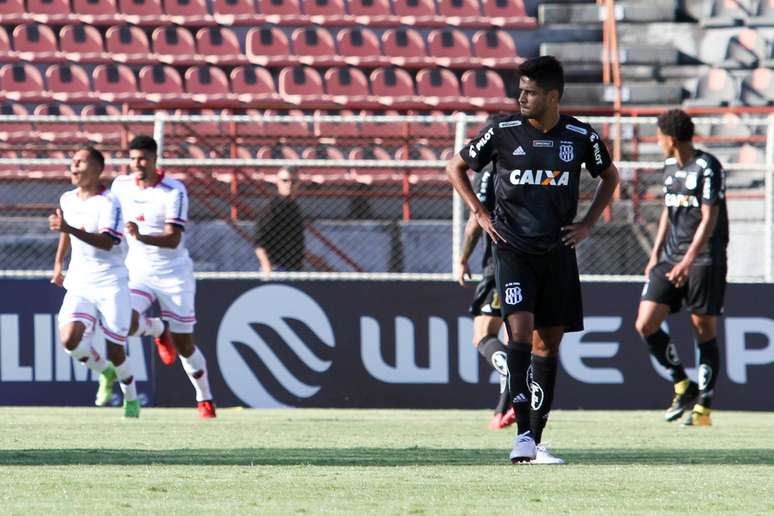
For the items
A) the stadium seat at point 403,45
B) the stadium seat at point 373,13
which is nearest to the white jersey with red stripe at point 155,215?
the stadium seat at point 403,45

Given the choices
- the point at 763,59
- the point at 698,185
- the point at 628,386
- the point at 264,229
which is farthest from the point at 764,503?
the point at 763,59

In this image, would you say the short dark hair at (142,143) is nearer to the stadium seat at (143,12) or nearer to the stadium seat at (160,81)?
the stadium seat at (160,81)

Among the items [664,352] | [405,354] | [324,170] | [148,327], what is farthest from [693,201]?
[324,170]

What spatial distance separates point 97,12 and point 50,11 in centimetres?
65

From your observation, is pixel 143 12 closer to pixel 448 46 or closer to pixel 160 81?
pixel 160 81

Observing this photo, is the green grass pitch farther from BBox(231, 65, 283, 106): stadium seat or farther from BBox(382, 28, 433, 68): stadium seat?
BBox(382, 28, 433, 68): stadium seat

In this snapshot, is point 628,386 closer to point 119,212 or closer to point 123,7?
point 119,212

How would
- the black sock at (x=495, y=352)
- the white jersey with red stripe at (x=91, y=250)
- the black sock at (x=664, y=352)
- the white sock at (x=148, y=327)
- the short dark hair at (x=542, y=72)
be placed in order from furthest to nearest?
the white sock at (x=148, y=327), the black sock at (x=664, y=352), the white jersey with red stripe at (x=91, y=250), the black sock at (x=495, y=352), the short dark hair at (x=542, y=72)

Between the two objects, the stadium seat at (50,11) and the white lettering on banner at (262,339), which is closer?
the white lettering on banner at (262,339)

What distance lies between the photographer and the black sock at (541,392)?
23.8 feet

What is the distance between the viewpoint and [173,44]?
20.0 meters

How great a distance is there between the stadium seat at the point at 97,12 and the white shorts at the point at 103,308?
33.0 ft

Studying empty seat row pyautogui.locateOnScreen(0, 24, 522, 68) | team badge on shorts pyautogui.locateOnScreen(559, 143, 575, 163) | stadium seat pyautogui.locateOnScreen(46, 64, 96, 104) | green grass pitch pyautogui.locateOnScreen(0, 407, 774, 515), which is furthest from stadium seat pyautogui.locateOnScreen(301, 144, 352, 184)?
team badge on shorts pyautogui.locateOnScreen(559, 143, 575, 163)

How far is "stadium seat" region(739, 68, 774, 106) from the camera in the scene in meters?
19.8
